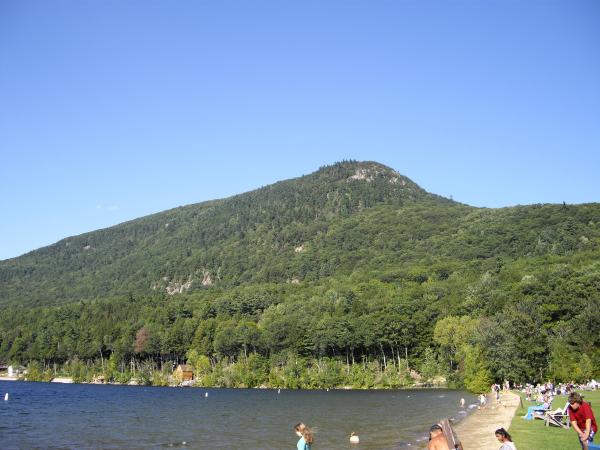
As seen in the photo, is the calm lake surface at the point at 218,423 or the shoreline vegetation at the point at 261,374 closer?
the calm lake surface at the point at 218,423

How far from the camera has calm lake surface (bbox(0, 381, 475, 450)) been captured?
4056 cm

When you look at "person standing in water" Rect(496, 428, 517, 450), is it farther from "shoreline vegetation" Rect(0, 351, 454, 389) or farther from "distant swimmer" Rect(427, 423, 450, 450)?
"shoreline vegetation" Rect(0, 351, 454, 389)

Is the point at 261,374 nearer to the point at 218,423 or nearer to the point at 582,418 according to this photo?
the point at 218,423

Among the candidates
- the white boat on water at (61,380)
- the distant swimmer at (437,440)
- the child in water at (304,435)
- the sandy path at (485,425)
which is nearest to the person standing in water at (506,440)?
the distant swimmer at (437,440)

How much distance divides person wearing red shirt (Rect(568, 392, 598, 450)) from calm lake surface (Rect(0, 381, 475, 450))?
20.5 m

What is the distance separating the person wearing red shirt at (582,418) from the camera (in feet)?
53.2

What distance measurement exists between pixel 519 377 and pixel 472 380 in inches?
346

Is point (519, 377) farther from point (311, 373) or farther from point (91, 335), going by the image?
point (91, 335)

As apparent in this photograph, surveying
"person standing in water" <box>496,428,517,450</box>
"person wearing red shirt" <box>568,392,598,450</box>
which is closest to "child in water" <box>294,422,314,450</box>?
"person standing in water" <box>496,428,517,450</box>

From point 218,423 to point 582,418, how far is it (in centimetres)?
4310

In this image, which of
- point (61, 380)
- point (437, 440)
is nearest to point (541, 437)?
point (437, 440)

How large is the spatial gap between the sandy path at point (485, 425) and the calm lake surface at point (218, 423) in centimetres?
284

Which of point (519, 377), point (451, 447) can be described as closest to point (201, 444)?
point (451, 447)

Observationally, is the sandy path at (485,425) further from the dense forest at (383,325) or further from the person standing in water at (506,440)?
the dense forest at (383,325)
